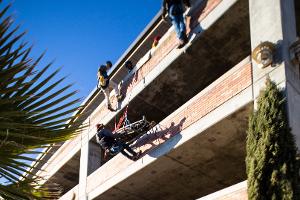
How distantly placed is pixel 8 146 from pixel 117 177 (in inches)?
405

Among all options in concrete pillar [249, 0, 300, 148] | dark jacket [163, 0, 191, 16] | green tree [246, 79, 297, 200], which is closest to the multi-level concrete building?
concrete pillar [249, 0, 300, 148]

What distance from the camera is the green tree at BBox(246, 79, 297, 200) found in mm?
8805

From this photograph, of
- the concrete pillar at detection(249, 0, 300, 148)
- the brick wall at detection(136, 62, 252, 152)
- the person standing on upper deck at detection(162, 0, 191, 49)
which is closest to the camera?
the concrete pillar at detection(249, 0, 300, 148)

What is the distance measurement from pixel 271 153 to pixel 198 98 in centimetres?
375

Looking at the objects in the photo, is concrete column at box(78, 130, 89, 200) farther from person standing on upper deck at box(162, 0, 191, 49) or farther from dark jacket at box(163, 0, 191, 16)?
dark jacket at box(163, 0, 191, 16)

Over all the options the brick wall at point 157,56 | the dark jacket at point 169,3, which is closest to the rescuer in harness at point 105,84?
the brick wall at point 157,56

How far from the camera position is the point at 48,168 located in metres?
23.0

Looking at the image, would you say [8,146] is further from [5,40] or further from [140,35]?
[140,35]

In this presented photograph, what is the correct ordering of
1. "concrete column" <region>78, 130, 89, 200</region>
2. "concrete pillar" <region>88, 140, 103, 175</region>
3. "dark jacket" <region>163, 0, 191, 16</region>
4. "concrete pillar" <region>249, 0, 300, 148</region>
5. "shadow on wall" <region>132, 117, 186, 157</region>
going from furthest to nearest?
"concrete pillar" <region>88, 140, 103, 175</region> < "concrete column" <region>78, 130, 89, 200</region> < "dark jacket" <region>163, 0, 191, 16</region> < "shadow on wall" <region>132, 117, 186, 157</region> < "concrete pillar" <region>249, 0, 300, 148</region>

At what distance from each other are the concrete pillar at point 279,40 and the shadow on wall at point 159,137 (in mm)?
3005

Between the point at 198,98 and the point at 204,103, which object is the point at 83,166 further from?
the point at 204,103

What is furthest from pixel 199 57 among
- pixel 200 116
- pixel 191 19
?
pixel 200 116

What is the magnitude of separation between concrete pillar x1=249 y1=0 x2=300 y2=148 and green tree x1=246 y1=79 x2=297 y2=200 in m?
0.30

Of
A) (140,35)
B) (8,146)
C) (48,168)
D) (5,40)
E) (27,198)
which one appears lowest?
(27,198)
